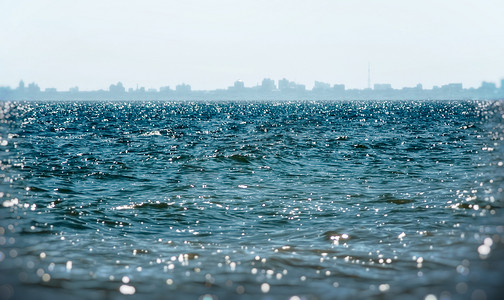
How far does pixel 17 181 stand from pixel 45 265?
11.0m

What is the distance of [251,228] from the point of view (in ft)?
39.5

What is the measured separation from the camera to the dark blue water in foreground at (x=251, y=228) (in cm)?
738

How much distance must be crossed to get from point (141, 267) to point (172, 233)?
302 centimetres

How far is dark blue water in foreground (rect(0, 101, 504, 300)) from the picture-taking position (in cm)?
738

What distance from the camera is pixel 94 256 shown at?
9312 mm

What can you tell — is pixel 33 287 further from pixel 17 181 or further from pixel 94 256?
pixel 17 181

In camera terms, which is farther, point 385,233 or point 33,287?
point 385,233

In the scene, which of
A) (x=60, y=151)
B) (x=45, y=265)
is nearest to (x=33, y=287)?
(x=45, y=265)

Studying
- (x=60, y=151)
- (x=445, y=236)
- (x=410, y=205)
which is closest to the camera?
(x=445, y=236)

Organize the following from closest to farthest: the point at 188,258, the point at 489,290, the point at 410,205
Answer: the point at 489,290 → the point at 188,258 → the point at 410,205

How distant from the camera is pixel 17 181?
709 inches

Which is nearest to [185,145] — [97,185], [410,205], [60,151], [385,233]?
[60,151]

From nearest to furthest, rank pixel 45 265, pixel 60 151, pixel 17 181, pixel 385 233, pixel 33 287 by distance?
pixel 33 287 → pixel 45 265 → pixel 385 233 → pixel 17 181 → pixel 60 151

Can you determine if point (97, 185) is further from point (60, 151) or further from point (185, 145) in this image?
point (185, 145)
